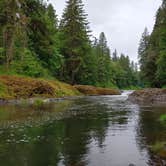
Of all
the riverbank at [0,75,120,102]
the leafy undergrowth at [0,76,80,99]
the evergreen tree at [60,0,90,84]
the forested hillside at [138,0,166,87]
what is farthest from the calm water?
the evergreen tree at [60,0,90,84]

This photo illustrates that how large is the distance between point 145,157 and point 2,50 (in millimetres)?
25344

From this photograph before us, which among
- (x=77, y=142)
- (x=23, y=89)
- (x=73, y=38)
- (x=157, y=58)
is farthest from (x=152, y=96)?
(x=73, y=38)

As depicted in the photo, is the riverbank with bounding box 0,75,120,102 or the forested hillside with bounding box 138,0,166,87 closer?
the riverbank with bounding box 0,75,120,102

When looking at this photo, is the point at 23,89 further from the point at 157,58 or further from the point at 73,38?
the point at 73,38

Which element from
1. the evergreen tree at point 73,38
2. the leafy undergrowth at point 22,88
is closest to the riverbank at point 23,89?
the leafy undergrowth at point 22,88

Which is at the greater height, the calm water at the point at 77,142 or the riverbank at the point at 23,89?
the riverbank at the point at 23,89

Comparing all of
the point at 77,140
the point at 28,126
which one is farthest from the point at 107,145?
the point at 28,126

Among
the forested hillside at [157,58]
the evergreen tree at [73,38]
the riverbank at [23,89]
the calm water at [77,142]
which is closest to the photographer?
the calm water at [77,142]

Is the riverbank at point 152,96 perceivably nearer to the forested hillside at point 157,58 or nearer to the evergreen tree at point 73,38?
the forested hillside at point 157,58

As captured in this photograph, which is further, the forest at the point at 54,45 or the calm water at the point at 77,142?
the forest at the point at 54,45

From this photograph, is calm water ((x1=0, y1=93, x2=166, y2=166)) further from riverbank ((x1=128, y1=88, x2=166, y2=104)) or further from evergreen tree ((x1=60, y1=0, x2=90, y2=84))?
evergreen tree ((x1=60, y1=0, x2=90, y2=84))

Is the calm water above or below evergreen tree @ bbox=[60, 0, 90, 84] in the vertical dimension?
below

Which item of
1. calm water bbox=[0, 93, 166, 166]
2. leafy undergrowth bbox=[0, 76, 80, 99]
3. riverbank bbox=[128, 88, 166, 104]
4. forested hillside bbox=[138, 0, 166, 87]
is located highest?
forested hillside bbox=[138, 0, 166, 87]

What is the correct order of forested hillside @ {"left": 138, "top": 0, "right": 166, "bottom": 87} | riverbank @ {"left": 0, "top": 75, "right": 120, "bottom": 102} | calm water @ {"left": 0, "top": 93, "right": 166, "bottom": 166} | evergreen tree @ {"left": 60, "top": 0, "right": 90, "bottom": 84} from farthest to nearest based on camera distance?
evergreen tree @ {"left": 60, "top": 0, "right": 90, "bottom": 84}
forested hillside @ {"left": 138, "top": 0, "right": 166, "bottom": 87}
riverbank @ {"left": 0, "top": 75, "right": 120, "bottom": 102}
calm water @ {"left": 0, "top": 93, "right": 166, "bottom": 166}
